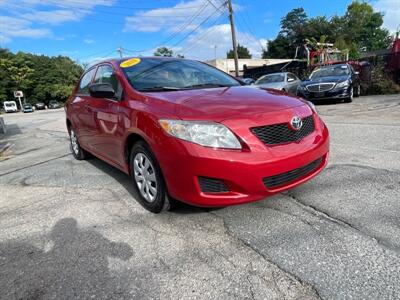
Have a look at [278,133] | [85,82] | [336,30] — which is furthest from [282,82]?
[336,30]

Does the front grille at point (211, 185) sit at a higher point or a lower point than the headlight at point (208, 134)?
lower

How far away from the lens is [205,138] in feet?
8.46

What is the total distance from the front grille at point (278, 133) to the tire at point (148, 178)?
3.08ft

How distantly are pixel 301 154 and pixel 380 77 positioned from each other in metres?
14.3

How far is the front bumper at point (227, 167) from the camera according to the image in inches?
99.7

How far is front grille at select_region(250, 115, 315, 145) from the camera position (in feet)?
8.71

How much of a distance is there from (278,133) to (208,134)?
608 mm

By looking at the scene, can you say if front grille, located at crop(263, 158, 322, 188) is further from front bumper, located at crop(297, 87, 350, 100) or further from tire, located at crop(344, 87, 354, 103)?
tire, located at crop(344, 87, 354, 103)

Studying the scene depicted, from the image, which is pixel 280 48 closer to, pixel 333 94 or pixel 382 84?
pixel 382 84

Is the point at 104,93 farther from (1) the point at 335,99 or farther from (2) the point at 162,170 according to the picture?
(1) the point at 335,99

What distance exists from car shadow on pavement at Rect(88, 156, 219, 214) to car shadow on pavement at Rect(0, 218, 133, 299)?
2.20 feet

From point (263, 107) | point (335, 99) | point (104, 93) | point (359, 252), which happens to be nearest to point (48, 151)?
point (104, 93)

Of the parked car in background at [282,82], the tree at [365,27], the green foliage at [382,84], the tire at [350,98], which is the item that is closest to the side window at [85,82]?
the parked car in background at [282,82]

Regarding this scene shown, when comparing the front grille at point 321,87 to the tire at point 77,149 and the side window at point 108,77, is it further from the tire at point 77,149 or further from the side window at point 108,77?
the side window at point 108,77
